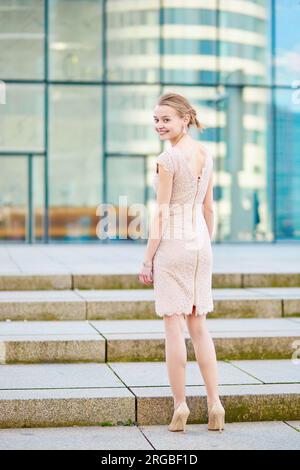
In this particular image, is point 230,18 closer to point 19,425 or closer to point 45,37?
point 45,37

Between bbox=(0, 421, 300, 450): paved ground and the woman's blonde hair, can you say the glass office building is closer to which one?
bbox=(0, 421, 300, 450): paved ground

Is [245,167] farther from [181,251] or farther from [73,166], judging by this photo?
[181,251]

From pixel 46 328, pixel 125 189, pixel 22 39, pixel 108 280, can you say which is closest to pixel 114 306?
pixel 46 328

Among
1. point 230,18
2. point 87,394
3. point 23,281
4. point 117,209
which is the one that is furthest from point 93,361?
point 230,18

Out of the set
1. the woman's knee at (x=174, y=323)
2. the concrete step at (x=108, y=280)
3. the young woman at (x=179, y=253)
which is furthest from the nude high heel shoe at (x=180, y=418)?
the concrete step at (x=108, y=280)

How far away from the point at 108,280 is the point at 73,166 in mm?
12902

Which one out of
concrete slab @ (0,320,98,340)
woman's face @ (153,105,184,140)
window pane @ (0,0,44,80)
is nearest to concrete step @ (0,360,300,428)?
concrete slab @ (0,320,98,340)

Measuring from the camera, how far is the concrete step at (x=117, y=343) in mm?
6812

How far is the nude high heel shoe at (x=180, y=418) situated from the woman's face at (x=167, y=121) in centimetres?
160

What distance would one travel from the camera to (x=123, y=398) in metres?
5.65

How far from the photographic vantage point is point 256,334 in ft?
23.8

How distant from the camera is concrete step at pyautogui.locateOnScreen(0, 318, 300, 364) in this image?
268 inches

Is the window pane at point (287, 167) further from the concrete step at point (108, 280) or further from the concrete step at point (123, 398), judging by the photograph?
the concrete step at point (123, 398)

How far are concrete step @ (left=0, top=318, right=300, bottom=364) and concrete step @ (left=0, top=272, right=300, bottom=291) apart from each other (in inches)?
77.4
